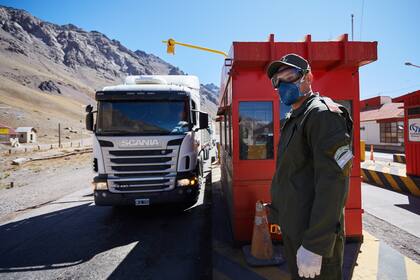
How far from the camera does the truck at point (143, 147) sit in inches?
240

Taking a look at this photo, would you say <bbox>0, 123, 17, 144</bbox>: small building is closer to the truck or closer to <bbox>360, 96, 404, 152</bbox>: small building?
the truck

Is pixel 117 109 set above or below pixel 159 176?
above

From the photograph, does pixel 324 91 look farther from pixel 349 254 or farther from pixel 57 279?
pixel 57 279

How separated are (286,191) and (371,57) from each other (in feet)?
10.7

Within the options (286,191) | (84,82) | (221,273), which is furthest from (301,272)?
(84,82)

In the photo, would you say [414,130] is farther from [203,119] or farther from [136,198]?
[136,198]

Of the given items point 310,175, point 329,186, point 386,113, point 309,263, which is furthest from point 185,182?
point 386,113

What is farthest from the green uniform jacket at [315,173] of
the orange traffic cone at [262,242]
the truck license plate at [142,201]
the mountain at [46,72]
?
the mountain at [46,72]

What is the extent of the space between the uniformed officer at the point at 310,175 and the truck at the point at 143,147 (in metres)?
4.15

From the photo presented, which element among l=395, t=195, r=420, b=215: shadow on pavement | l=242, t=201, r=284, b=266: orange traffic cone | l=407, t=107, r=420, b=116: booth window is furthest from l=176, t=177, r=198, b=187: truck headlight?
l=407, t=107, r=420, b=116: booth window

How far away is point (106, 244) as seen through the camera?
5.29m

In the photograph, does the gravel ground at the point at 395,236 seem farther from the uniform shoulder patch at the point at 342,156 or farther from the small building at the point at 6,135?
the small building at the point at 6,135

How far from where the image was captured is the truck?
6.10 meters

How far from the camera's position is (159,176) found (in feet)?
20.3
